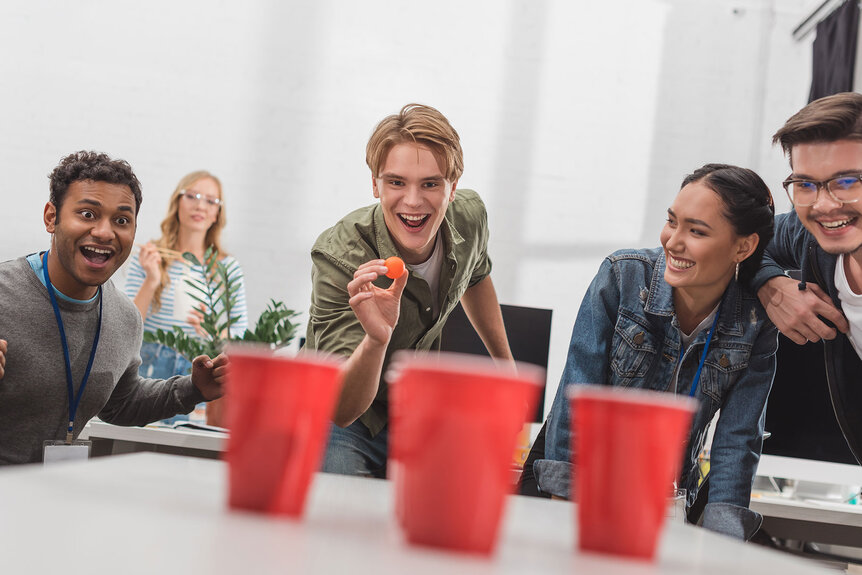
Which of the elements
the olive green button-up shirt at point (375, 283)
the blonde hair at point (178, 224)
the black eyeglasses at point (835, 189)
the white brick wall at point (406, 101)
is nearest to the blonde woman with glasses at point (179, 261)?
the blonde hair at point (178, 224)

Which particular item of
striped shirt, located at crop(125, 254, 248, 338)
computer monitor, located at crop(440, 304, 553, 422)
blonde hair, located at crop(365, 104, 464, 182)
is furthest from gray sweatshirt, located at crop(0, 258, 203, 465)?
striped shirt, located at crop(125, 254, 248, 338)

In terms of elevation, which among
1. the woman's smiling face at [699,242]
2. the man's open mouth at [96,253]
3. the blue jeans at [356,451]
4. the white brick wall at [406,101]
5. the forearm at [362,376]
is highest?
the white brick wall at [406,101]

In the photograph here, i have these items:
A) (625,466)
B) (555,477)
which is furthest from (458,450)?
(555,477)

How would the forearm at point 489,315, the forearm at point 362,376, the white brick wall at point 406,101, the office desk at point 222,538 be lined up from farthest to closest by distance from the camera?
the white brick wall at point 406,101, the forearm at point 489,315, the forearm at point 362,376, the office desk at point 222,538

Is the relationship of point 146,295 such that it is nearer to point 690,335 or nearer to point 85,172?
point 85,172

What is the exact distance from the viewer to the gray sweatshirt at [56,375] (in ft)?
6.66

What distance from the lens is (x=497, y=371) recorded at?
1.69 feet

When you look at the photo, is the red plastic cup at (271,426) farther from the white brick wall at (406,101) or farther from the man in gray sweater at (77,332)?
the white brick wall at (406,101)

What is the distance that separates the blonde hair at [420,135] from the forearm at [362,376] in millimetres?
678

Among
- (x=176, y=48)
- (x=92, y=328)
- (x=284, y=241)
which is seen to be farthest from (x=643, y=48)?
(x=92, y=328)

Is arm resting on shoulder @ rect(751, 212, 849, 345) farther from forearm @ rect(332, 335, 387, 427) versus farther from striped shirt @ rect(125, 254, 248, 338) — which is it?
striped shirt @ rect(125, 254, 248, 338)

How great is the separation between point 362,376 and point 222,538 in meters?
1.30

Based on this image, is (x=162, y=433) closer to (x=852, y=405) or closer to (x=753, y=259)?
(x=753, y=259)

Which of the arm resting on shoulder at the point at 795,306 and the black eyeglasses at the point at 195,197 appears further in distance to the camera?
the black eyeglasses at the point at 195,197
